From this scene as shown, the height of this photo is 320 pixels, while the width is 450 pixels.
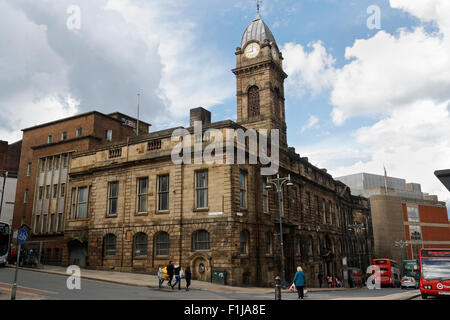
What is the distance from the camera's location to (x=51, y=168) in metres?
40.4

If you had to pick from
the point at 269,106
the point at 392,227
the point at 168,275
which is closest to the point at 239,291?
the point at 168,275

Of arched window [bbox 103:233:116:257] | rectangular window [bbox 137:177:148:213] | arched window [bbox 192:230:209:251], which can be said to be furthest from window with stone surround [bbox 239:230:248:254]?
arched window [bbox 103:233:116:257]

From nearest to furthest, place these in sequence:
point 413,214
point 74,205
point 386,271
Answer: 1. point 74,205
2. point 386,271
3. point 413,214

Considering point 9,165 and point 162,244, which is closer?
point 162,244

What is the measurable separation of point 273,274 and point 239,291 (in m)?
8.72

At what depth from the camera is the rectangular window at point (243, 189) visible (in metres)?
28.9

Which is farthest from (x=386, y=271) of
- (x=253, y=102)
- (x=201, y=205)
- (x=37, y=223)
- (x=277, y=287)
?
(x=37, y=223)

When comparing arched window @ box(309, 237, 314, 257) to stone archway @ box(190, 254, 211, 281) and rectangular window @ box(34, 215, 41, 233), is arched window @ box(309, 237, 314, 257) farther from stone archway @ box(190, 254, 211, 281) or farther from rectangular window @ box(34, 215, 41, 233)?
rectangular window @ box(34, 215, 41, 233)

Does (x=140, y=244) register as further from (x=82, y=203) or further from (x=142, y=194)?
(x=82, y=203)

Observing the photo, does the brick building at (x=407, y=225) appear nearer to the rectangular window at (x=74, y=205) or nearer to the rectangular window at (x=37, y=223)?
the rectangular window at (x=74, y=205)

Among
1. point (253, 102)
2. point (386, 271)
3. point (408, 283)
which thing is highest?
point (253, 102)

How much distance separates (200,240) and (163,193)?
5.16 meters

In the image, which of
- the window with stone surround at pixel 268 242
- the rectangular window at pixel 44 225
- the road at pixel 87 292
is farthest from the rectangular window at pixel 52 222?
the window with stone surround at pixel 268 242

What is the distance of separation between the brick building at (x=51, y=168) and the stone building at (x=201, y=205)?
2.65m
